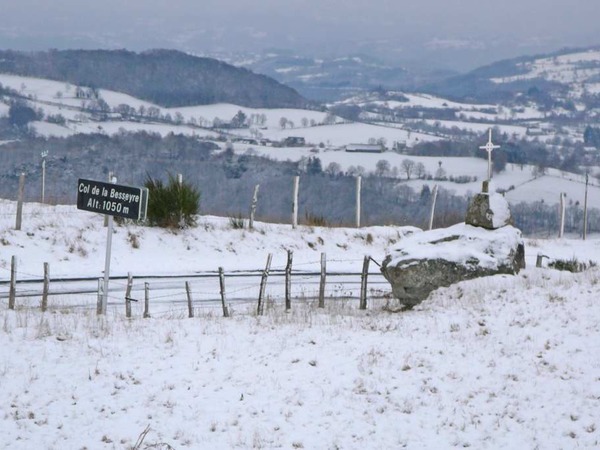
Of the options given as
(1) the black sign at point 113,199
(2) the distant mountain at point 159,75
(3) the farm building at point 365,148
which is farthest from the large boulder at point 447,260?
(2) the distant mountain at point 159,75

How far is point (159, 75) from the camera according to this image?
161250 mm

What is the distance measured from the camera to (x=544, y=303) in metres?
16.7

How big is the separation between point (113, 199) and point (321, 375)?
641cm

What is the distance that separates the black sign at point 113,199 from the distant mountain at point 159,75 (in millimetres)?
127269

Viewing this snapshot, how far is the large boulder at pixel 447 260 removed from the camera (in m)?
19.1

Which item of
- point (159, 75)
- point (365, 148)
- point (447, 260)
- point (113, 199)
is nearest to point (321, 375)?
point (113, 199)

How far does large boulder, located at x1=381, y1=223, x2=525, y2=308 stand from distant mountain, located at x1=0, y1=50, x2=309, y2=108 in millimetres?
126677

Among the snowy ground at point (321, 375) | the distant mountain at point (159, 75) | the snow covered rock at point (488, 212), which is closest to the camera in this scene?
the snowy ground at point (321, 375)

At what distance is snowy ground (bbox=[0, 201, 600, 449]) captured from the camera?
38.1 feet

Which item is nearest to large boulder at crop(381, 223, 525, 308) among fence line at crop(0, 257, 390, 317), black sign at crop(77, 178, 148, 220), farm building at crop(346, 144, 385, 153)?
fence line at crop(0, 257, 390, 317)

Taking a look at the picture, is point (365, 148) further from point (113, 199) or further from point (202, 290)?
point (113, 199)

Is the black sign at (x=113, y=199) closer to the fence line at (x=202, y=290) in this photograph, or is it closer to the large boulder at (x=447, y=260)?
the fence line at (x=202, y=290)

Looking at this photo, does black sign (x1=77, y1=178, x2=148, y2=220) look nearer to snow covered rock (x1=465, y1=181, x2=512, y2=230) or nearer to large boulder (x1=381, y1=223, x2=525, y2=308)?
large boulder (x1=381, y1=223, x2=525, y2=308)

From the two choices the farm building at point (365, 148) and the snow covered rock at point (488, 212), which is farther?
the farm building at point (365, 148)
